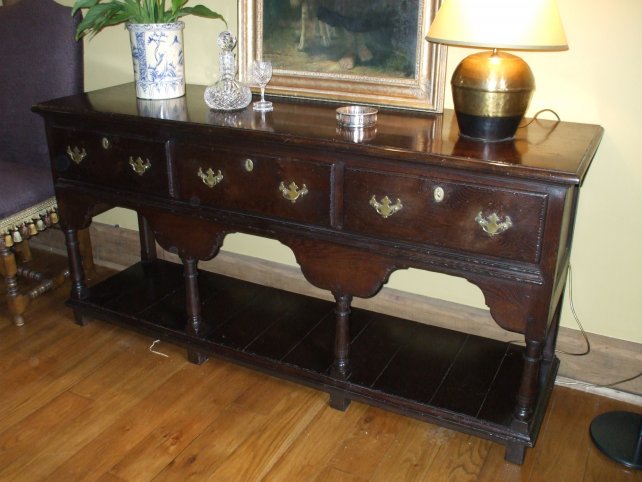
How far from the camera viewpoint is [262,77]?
1915 mm

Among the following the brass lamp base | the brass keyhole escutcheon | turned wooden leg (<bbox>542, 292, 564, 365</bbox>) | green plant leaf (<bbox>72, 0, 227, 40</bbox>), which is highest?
green plant leaf (<bbox>72, 0, 227, 40</bbox>)

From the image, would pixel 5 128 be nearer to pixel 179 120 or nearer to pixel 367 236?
pixel 179 120

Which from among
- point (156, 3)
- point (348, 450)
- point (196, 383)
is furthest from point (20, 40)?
point (348, 450)

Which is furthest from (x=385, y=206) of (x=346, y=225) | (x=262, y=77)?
(x=262, y=77)

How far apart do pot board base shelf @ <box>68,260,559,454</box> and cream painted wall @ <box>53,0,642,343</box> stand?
235mm

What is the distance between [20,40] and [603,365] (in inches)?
89.1

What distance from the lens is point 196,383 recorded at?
6.82ft

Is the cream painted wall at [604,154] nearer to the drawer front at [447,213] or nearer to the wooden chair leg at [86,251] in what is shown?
the drawer front at [447,213]

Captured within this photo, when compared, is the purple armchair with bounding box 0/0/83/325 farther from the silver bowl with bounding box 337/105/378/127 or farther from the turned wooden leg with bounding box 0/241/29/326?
the silver bowl with bounding box 337/105/378/127

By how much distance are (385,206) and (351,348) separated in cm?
63

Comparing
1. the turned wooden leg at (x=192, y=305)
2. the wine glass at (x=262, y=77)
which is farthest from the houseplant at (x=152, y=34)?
the turned wooden leg at (x=192, y=305)

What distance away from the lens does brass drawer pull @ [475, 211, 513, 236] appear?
1462 mm

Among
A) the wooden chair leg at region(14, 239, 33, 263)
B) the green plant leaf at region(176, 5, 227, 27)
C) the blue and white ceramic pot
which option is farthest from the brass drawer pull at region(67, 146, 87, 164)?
the wooden chair leg at region(14, 239, 33, 263)

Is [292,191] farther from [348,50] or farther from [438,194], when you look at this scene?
[348,50]
